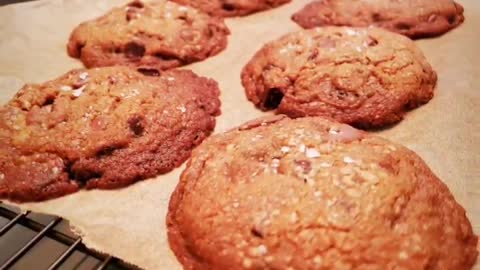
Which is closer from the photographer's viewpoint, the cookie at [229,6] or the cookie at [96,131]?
the cookie at [96,131]

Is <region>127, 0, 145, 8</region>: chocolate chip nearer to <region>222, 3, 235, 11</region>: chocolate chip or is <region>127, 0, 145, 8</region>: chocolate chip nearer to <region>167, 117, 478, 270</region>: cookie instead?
<region>222, 3, 235, 11</region>: chocolate chip

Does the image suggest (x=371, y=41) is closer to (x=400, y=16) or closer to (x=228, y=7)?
(x=400, y=16)

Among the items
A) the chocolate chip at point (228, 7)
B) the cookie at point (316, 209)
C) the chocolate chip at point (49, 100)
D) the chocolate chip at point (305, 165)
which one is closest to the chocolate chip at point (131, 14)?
the chocolate chip at point (228, 7)

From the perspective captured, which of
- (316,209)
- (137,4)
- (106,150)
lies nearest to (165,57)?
(137,4)

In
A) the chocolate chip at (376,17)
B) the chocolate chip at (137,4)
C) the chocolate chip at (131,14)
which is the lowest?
the chocolate chip at (131,14)

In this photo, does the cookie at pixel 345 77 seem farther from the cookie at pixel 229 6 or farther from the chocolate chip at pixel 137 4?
the chocolate chip at pixel 137 4

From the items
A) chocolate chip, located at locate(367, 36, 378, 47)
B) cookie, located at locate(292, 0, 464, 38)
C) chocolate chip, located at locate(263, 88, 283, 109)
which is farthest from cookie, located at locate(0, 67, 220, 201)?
cookie, located at locate(292, 0, 464, 38)
